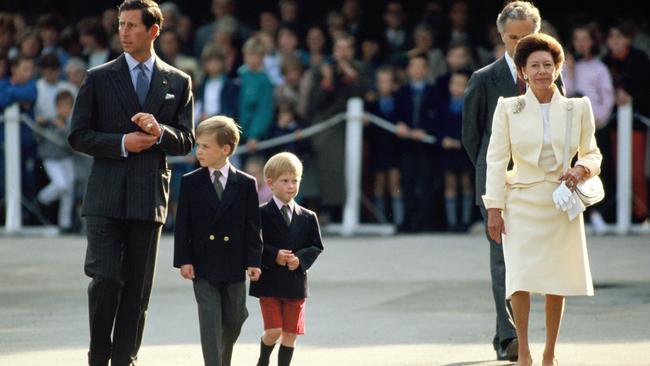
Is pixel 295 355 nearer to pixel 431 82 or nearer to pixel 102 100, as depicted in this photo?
pixel 102 100

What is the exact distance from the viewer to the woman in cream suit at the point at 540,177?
7.89 m

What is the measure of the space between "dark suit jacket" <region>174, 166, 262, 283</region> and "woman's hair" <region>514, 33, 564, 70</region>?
1.47m

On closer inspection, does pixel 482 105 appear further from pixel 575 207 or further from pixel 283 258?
pixel 283 258

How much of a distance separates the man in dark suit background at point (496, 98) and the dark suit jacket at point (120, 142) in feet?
5.79

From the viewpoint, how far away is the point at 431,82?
53.4 feet

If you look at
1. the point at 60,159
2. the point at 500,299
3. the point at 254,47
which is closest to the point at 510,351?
the point at 500,299

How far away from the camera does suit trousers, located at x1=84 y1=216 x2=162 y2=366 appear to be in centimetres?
769

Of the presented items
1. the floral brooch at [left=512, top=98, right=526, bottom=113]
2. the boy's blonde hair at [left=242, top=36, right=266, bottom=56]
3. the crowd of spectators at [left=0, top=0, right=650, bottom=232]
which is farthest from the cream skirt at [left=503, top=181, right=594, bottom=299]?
the boy's blonde hair at [left=242, top=36, right=266, bottom=56]

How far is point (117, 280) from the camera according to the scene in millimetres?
7723

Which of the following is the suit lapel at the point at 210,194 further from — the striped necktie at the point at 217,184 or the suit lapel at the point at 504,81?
the suit lapel at the point at 504,81

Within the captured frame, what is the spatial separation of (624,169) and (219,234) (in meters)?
8.59

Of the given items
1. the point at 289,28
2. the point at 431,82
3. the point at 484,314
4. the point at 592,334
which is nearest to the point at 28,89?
the point at 289,28

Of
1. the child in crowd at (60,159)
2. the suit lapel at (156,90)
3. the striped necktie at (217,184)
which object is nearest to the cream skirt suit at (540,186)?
the striped necktie at (217,184)

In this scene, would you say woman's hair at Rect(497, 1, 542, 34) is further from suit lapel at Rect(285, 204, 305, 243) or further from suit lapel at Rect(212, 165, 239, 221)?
suit lapel at Rect(212, 165, 239, 221)
